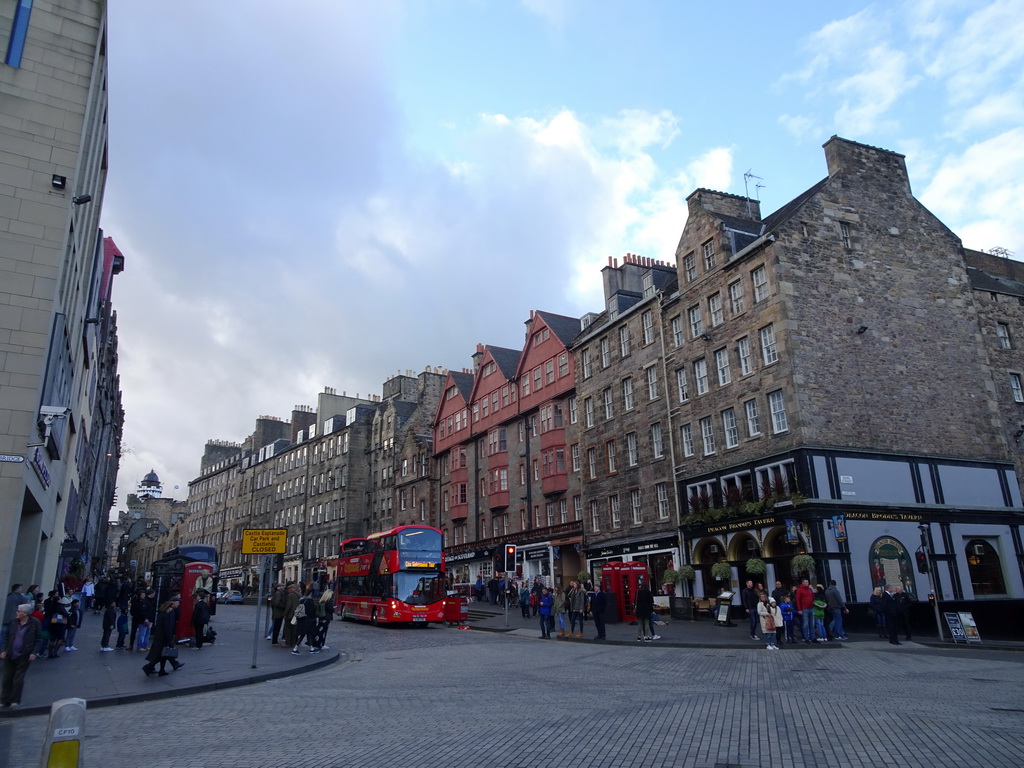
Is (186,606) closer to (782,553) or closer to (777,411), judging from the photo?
(782,553)

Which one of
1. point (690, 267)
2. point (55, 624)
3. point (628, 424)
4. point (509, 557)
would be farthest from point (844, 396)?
point (55, 624)

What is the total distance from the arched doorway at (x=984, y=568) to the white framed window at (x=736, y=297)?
41.6ft

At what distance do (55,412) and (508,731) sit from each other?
14079 mm

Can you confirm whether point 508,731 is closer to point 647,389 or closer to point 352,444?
point 647,389

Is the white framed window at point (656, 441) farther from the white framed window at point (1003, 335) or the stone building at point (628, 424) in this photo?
the white framed window at point (1003, 335)

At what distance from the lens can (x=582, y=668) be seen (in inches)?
635

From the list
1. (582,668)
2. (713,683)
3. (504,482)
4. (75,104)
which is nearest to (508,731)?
(713,683)

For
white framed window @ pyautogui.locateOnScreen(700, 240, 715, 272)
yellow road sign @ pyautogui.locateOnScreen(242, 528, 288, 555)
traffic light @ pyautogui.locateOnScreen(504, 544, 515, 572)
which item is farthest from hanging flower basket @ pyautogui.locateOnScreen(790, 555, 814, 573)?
yellow road sign @ pyautogui.locateOnScreen(242, 528, 288, 555)

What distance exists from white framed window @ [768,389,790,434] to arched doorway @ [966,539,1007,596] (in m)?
8.96

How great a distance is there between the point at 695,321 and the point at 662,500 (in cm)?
836

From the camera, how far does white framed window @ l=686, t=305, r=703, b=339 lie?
32.8m

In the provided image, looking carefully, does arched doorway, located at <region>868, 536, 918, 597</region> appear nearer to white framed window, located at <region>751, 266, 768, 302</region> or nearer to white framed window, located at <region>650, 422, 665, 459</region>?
white framed window, located at <region>751, 266, 768, 302</region>

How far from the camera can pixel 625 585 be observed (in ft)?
98.8

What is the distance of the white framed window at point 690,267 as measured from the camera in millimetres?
33469
